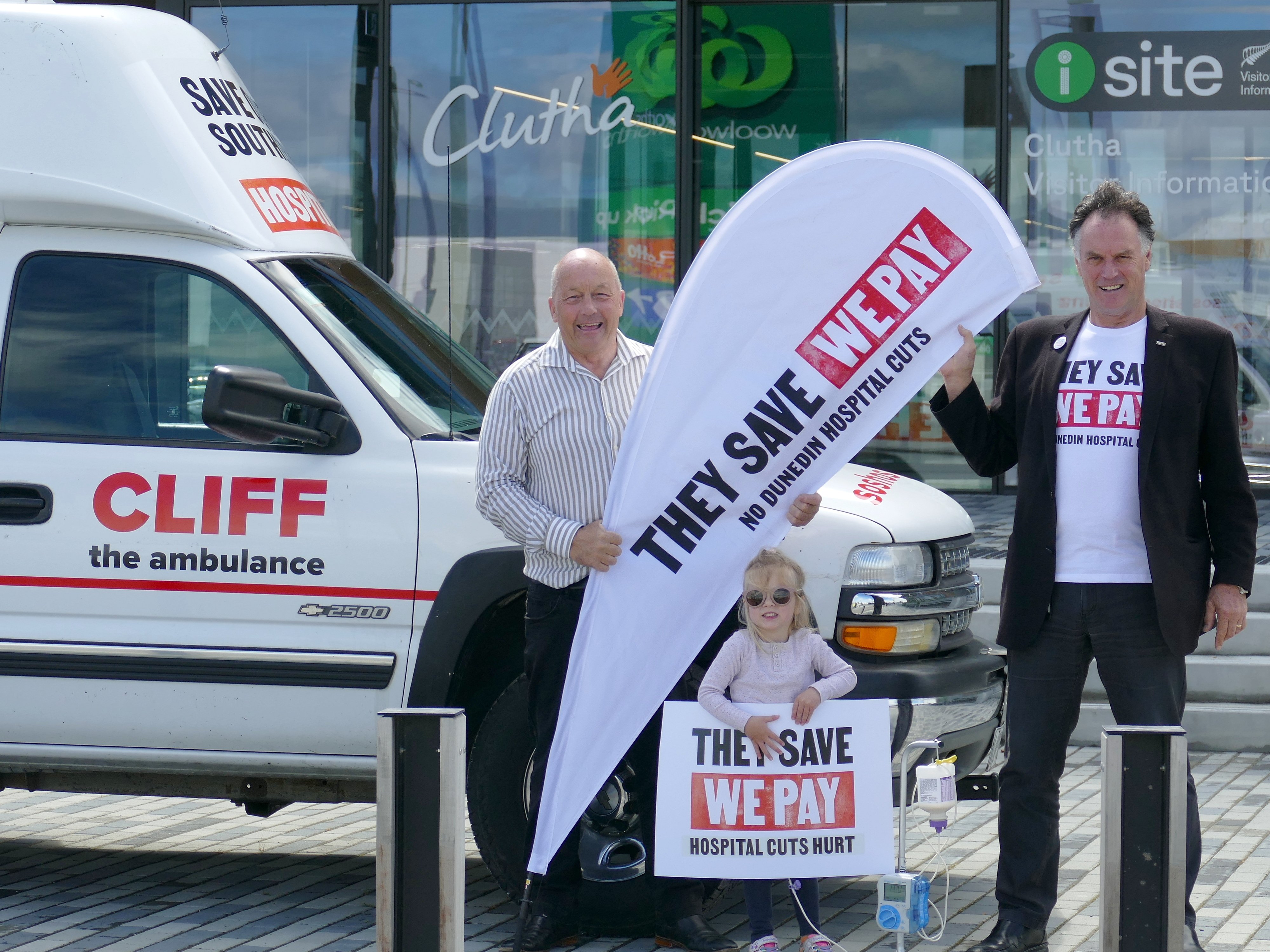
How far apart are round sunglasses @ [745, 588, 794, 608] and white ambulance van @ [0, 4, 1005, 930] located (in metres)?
0.35

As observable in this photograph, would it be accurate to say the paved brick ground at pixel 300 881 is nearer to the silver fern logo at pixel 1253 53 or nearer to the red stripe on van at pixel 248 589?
the red stripe on van at pixel 248 589

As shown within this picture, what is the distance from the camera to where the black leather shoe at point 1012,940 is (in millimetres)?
4504

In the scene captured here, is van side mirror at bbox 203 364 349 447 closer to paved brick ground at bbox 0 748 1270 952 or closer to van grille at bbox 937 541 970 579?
paved brick ground at bbox 0 748 1270 952

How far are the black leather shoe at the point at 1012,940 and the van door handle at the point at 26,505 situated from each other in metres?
2.93

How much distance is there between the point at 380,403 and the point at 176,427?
626 mm

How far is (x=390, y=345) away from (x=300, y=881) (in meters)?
1.88

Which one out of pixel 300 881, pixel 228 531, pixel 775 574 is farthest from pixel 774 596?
pixel 300 881

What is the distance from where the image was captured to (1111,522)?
14.4 feet

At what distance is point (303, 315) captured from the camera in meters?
4.87

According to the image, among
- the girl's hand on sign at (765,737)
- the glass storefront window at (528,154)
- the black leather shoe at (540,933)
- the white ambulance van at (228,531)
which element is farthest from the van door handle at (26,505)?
the glass storefront window at (528,154)

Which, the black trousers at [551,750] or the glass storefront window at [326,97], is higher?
the glass storefront window at [326,97]

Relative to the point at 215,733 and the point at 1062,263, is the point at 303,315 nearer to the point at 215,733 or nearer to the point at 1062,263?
the point at 215,733

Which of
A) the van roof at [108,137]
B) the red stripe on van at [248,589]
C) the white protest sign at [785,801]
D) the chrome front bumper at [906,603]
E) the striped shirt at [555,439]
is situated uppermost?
the van roof at [108,137]

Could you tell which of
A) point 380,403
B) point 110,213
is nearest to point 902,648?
point 380,403
